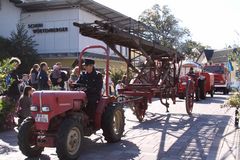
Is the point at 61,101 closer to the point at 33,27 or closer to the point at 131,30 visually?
the point at 131,30

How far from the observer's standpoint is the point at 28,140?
253 inches

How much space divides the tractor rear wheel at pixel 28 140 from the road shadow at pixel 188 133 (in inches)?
89.8

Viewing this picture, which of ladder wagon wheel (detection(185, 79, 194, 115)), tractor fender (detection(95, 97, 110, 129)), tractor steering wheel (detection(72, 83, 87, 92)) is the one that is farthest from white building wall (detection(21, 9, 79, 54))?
tractor steering wheel (detection(72, 83, 87, 92))

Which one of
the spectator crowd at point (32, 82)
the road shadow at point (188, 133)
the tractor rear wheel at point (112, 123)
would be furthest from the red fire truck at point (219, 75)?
the tractor rear wheel at point (112, 123)

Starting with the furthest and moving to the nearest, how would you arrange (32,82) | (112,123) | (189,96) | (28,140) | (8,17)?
(8,17)
(189,96)
(32,82)
(112,123)
(28,140)

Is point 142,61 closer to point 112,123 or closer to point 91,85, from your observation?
point 112,123

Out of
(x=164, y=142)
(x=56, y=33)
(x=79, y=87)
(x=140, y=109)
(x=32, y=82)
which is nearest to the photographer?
(x=79, y=87)

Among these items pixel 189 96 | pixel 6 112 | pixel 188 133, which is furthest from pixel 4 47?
pixel 188 133

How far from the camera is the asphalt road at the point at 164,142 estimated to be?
269 inches

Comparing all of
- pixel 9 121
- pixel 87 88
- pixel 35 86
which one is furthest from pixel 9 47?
pixel 87 88

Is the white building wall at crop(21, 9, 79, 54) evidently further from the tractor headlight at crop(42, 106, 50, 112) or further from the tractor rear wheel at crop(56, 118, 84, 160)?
the tractor headlight at crop(42, 106, 50, 112)

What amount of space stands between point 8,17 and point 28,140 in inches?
901

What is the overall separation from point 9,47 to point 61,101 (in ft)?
65.0

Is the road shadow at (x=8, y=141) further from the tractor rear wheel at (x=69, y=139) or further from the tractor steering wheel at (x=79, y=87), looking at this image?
the tractor steering wheel at (x=79, y=87)
